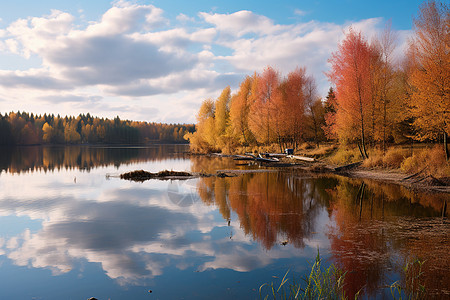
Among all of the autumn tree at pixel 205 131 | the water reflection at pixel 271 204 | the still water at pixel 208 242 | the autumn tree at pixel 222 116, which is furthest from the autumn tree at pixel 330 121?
the autumn tree at pixel 205 131

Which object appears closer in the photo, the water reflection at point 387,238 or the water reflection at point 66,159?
the water reflection at point 387,238

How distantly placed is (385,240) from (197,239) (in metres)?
4.79

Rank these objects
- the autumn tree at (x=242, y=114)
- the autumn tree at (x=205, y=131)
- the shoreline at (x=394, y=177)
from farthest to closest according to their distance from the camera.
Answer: the autumn tree at (x=205, y=131)
the autumn tree at (x=242, y=114)
the shoreline at (x=394, y=177)

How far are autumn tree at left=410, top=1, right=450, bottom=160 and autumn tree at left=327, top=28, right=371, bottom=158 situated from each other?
456 centimetres

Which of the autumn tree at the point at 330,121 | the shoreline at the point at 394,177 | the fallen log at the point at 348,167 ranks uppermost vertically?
the autumn tree at the point at 330,121

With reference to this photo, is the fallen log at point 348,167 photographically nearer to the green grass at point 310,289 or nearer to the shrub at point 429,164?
the shrub at point 429,164

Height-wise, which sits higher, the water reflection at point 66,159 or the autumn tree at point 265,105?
the autumn tree at point 265,105

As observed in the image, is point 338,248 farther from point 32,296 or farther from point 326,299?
point 32,296

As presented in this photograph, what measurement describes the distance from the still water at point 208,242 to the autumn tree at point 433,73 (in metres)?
6.11

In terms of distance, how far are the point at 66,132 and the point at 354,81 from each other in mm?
133621

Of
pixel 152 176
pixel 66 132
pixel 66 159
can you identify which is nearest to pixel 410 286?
pixel 152 176

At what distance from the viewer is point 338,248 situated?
292 inches

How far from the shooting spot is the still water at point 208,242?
577cm

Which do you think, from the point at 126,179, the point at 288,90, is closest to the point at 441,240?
the point at 126,179
